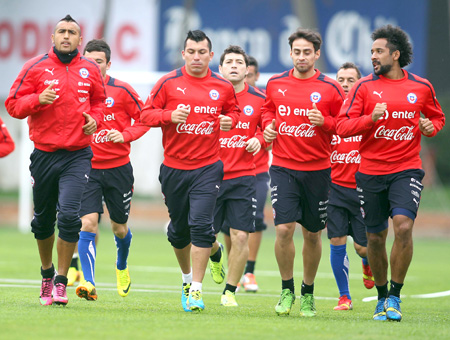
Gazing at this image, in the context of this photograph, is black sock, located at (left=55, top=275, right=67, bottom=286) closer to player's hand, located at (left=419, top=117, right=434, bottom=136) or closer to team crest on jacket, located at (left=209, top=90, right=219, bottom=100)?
team crest on jacket, located at (left=209, top=90, right=219, bottom=100)

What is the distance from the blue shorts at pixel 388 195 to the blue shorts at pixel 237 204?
1818 millimetres

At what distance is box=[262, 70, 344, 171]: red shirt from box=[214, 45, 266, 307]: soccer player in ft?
2.36

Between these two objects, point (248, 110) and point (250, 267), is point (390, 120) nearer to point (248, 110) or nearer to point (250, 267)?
point (248, 110)

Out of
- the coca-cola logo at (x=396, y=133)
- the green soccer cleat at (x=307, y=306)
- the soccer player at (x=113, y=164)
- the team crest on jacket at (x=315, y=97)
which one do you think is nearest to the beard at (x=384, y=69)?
the coca-cola logo at (x=396, y=133)

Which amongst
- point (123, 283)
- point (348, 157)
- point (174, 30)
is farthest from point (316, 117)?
point (174, 30)

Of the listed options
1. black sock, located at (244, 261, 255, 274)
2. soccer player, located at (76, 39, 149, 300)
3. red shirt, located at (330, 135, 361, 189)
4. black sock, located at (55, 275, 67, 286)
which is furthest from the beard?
black sock, located at (244, 261, 255, 274)

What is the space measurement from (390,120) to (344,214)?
2080 mm

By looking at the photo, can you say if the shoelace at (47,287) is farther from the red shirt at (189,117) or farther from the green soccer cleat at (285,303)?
the green soccer cleat at (285,303)

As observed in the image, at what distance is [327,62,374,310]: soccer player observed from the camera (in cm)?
1059

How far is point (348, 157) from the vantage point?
36.0 feet

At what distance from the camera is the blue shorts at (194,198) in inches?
361

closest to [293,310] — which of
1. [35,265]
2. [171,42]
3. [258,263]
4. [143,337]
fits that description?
[143,337]

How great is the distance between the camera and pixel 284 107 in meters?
9.50

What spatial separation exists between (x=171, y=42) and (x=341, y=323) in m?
23.8
